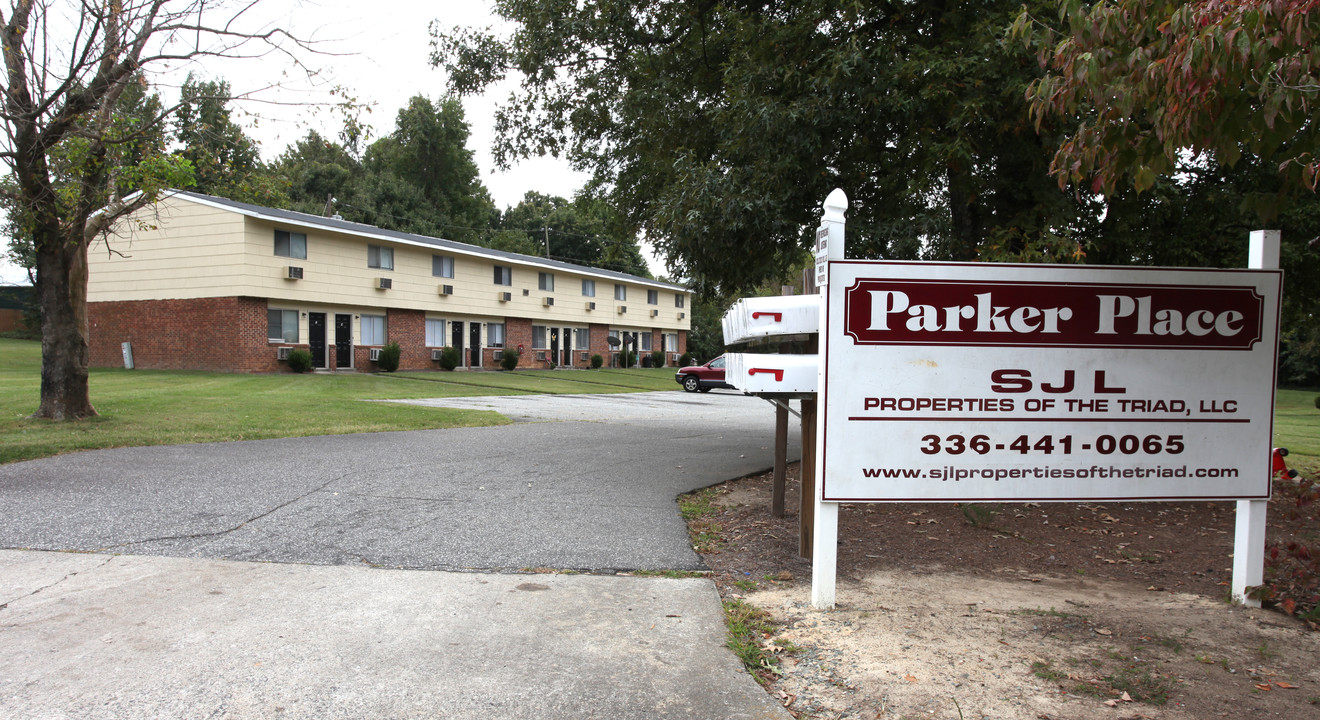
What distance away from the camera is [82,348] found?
41.4 ft

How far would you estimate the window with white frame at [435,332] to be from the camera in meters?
34.3

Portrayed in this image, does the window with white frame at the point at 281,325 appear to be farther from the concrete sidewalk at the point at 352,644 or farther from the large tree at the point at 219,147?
the concrete sidewalk at the point at 352,644

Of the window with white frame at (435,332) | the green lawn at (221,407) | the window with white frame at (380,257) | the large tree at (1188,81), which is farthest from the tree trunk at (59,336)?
the window with white frame at (435,332)

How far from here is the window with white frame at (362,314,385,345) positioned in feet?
103

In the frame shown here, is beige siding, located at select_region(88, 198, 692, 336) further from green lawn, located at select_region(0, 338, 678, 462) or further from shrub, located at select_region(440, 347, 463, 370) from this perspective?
green lawn, located at select_region(0, 338, 678, 462)

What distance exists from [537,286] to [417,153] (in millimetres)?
22093

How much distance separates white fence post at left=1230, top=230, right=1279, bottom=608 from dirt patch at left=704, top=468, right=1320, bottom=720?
0.17 metres

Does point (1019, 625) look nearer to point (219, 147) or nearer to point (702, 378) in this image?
point (219, 147)

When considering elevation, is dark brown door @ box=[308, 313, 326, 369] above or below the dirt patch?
above

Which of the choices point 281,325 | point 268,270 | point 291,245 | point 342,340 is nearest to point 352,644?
point 268,270

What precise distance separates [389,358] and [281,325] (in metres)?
3.93

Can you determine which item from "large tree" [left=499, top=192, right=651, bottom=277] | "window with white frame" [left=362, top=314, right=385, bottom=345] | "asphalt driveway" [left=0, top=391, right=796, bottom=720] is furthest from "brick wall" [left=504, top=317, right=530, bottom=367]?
"asphalt driveway" [left=0, top=391, right=796, bottom=720]

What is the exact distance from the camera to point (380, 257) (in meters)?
31.5

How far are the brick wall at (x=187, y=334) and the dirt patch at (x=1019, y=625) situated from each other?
24623 mm
